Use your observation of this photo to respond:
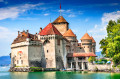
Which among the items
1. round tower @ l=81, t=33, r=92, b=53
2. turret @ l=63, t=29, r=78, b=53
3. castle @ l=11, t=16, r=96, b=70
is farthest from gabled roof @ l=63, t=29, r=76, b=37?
round tower @ l=81, t=33, r=92, b=53

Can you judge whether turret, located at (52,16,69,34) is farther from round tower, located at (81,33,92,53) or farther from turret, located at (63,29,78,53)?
round tower, located at (81,33,92,53)

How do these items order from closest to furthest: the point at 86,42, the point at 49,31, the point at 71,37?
the point at 49,31
the point at 71,37
the point at 86,42

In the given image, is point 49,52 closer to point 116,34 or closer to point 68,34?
point 68,34

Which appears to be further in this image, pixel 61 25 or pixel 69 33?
pixel 61 25

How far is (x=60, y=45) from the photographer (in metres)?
72.9

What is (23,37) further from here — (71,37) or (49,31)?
(71,37)

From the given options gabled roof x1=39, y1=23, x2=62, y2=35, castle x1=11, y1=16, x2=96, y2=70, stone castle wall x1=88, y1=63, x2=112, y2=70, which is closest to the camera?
stone castle wall x1=88, y1=63, x2=112, y2=70

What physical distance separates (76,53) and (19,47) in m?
17.3

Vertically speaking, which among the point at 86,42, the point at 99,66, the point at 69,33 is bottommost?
the point at 99,66

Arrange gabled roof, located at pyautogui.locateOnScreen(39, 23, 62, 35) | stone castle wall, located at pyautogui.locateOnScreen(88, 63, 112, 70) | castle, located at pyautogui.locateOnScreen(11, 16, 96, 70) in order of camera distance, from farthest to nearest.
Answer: gabled roof, located at pyautogui.locateOnScreen(39, 23, 62, 35)
castle, located at pyautogui.locateOnScreen(11, 16, 96, 70)
stone castle wall, located at pyautogui.locateOnScreen(88, 63, 112, 70)

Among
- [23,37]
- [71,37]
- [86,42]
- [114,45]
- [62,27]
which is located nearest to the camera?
[114,45]

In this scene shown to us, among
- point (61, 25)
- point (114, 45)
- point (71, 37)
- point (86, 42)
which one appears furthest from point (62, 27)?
point (114, 45)

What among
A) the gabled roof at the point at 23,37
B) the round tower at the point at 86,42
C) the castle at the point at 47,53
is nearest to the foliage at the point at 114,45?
the castle at the point at 47,53

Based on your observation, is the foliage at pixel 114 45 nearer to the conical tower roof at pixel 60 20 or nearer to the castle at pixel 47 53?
the castle at pixel 47 53
